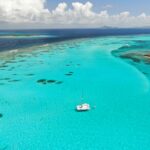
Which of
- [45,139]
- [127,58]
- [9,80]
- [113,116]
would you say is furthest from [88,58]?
[45,139]

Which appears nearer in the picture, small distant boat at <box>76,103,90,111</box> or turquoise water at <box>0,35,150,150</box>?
turquoise water at <box>0,35,150,150</box>

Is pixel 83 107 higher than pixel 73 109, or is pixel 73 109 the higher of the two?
pixel 83 107

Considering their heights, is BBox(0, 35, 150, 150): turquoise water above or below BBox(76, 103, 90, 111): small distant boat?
below

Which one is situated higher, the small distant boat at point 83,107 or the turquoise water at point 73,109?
→ the small distant boat at point 83,107

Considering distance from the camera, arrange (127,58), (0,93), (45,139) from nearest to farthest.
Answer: (45,139) < (0,93) < (127,58)

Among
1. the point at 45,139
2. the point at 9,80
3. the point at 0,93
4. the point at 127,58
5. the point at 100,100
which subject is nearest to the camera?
the point at 45,139

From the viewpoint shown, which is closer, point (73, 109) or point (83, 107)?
point (83, 107)

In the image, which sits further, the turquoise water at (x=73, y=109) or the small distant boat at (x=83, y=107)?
the small distant boat at (x=83, y=107)

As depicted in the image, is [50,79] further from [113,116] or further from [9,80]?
[113,116]
